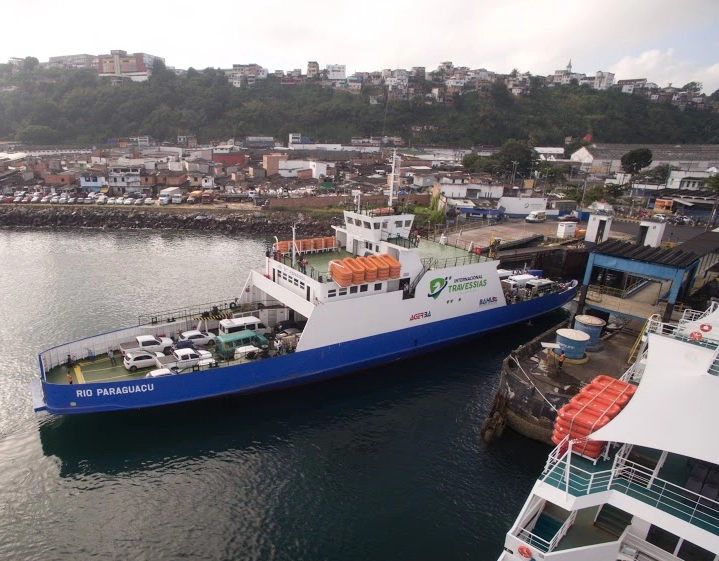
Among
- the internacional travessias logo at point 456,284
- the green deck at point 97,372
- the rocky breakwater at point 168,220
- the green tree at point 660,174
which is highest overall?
the green tree at point 660,174

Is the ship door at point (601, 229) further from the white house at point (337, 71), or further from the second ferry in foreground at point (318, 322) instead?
the white house at point (337, 71)

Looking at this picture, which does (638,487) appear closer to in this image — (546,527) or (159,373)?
(546,527)

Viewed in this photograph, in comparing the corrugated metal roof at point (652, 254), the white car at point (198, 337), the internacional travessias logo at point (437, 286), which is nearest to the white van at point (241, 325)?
the white car at point (198, 337)

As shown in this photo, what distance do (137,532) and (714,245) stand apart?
27.9 meters

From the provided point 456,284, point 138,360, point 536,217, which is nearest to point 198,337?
point 138,360

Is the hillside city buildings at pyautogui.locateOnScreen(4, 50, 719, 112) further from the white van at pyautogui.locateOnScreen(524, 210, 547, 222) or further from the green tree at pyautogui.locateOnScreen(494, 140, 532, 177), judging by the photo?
the white van at pyautogui.locateOnScreen(524, 210, 547, 222)

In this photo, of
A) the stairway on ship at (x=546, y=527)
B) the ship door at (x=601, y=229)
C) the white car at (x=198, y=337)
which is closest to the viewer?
the stairway on ship at (x=546, y=527)

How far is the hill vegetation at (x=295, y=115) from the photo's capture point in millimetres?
89750

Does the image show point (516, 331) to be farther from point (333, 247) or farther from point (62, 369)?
point (62, 369)

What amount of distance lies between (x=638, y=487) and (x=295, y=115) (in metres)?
98.4

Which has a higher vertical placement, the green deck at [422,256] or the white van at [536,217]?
the green deck at [422,256]

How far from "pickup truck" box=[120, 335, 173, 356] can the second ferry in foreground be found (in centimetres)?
10

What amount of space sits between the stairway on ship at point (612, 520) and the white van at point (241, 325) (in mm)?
13238

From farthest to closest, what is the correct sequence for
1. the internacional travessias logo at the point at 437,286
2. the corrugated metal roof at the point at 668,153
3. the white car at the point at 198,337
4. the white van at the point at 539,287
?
the corrugated metal roof at the point at 668,153 → the white van at the point at 539,287 → the internacional travessias logo at the point at 437,286 → the white car at the point at 198,337
